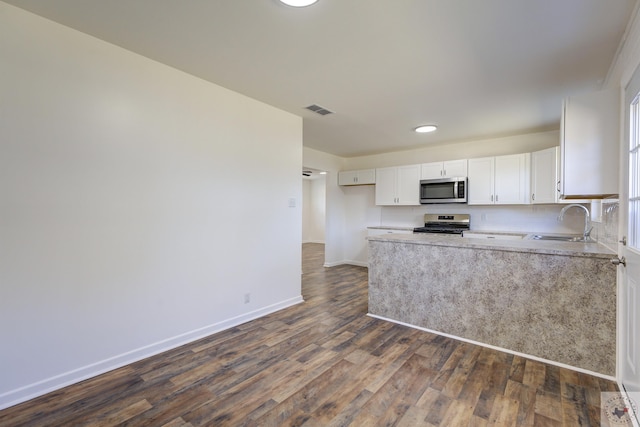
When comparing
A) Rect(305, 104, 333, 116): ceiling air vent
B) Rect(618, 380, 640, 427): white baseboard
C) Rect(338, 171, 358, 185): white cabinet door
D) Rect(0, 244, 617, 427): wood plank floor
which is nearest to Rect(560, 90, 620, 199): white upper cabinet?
Rect(618, 380, 640, 427): white baseboard

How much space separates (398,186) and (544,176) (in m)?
2.22

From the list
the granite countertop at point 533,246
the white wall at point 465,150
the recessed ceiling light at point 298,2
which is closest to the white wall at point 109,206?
the recessed ceiling light at point 298,2

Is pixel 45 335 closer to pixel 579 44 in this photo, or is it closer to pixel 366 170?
pixel 579 44

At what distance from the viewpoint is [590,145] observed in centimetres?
211

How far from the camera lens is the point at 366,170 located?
238 inches

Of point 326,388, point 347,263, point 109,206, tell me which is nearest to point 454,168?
point 347,263

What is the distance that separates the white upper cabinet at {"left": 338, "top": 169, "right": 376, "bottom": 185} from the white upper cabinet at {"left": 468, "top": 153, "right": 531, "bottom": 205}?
1821mm

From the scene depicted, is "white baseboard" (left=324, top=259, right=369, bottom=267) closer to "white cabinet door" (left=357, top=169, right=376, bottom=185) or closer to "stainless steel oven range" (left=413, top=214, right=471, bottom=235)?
"stainless steel oven range" (left=413, top=214, right=471, bottom=235)

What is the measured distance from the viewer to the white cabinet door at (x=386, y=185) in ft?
18.5

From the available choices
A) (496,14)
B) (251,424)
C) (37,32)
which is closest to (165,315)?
(251,424)

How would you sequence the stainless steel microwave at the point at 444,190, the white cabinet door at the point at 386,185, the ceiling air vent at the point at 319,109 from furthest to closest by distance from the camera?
the white cabinet door at the point at 386,185, the stainless steel microwave at the point at 444,190, the ceiling air vent at the point at 319,109

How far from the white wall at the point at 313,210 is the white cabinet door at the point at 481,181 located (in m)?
6.51

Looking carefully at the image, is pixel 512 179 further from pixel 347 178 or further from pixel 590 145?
pixel 347 178

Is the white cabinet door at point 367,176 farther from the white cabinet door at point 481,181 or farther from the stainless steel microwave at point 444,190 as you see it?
the white cabinet door at point 481,181
